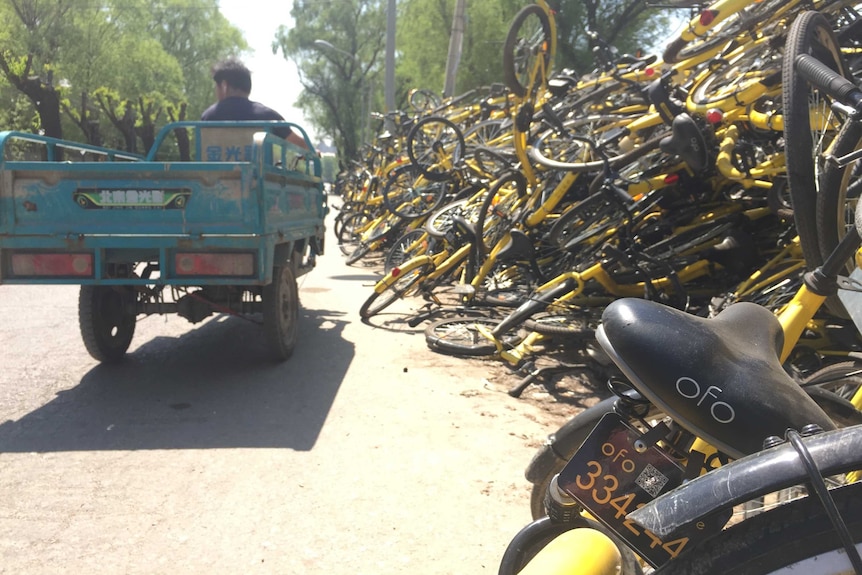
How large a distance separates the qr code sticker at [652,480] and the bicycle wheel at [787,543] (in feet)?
0.81

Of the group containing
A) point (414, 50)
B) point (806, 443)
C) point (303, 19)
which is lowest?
point (806, 443)

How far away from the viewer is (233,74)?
6734 mm

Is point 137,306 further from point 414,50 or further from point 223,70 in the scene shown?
point 414,50

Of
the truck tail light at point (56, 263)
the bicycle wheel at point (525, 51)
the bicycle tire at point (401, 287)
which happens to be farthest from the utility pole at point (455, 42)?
the truck tail light at point (56, 263)

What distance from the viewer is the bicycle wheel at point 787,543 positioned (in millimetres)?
1115

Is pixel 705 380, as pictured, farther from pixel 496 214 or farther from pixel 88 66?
pixel 88 66

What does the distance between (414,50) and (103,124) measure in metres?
15.2

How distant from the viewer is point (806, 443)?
3.99ft

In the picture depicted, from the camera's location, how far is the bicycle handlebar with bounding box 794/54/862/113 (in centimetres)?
A: 207

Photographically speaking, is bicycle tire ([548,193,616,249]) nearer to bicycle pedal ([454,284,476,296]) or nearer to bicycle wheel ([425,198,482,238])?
bicycle pedal ([454,284,476,296])

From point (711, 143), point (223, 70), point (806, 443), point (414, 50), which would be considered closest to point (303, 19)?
point (414, 50)

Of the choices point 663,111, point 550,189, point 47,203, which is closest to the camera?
point 47,203

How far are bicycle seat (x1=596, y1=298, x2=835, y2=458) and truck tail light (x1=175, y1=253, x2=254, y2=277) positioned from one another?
11.5 ft

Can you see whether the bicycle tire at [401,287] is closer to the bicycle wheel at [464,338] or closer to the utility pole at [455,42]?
the bicycle wheel at [464,338]
